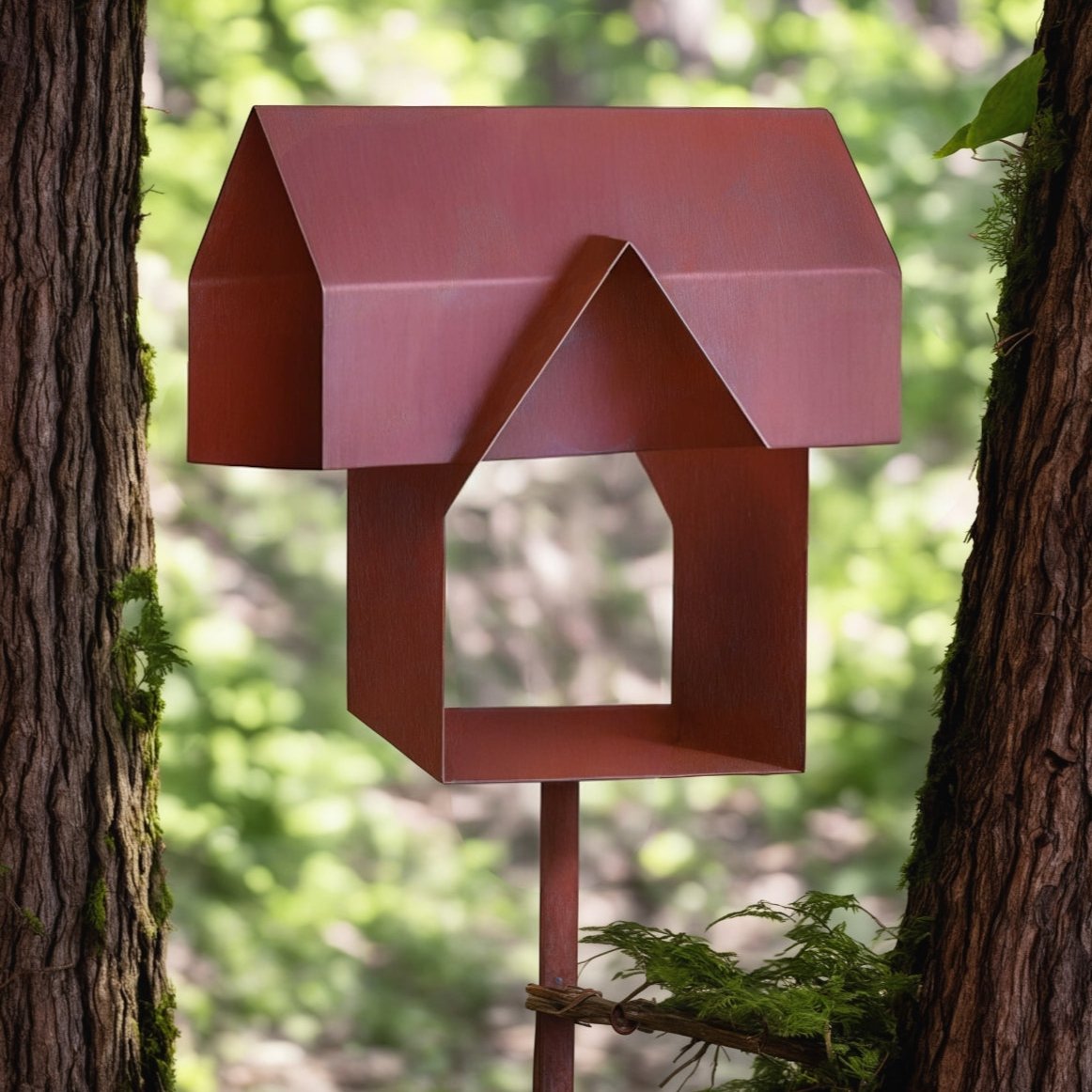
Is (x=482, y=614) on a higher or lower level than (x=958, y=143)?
lower

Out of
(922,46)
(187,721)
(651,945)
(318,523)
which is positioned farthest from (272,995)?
(922,46)

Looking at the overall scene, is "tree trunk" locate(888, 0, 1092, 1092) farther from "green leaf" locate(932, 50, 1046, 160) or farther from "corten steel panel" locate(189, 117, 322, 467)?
"corten steel panel" locate(189, 117, 322, 467)

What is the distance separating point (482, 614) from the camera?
8.66ft

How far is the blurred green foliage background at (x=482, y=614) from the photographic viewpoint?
2502mm

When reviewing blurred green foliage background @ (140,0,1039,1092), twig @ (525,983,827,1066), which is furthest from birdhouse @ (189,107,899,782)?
blurred green foliage background @ (140,0,1039,1092)

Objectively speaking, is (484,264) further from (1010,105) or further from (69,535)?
(69,535)

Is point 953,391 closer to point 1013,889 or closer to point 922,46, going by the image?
point 922,46

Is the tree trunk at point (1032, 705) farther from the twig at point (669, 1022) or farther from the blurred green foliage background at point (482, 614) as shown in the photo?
the blurred green foliage background at point (482, 614)

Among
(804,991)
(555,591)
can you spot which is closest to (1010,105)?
(804,991)

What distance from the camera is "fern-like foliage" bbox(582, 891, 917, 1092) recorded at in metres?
1.10

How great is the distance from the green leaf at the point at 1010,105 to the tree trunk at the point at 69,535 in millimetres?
762

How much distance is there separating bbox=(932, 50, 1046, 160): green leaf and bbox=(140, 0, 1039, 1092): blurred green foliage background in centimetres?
151

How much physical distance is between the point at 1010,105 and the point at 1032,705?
453mm

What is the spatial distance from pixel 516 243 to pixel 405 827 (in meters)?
1.77
